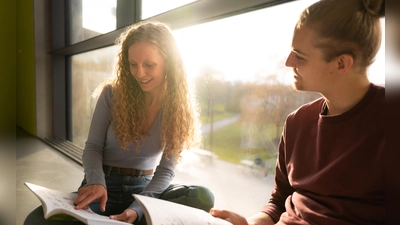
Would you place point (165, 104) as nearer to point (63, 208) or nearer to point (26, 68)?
point (63, 208)

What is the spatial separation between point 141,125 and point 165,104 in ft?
0.31

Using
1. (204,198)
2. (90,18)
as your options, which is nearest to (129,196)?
(204,198)

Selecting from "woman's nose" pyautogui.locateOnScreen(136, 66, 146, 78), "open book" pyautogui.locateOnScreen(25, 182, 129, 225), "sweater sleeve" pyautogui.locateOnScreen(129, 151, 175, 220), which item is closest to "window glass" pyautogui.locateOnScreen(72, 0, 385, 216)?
"woman's nose" pyautogui.locateOnScreen(136, 66, 146, 78)

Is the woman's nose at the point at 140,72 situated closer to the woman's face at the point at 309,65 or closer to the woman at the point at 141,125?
the woman at the point at 141,125

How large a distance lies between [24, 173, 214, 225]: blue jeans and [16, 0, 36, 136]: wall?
87.3 inches

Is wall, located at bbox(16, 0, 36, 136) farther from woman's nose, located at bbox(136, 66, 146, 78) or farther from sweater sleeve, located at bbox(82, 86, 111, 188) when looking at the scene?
woman's nose, located at bbox(136, 66, 146, 78)

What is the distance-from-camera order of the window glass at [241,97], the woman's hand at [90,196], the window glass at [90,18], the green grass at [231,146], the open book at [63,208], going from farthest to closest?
the window glass at [90,18] → the green grass at [231,146] → the window glass at [241,97] → the woman's hand at [90,196] → the open book at [63,208]

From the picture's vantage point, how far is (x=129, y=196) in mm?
963

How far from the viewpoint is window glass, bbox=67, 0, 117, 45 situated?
186 cm

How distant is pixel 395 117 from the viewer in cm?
40

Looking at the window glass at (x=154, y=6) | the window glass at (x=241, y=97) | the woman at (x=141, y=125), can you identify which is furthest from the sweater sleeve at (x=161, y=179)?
the window glass at (x=154, y=6)

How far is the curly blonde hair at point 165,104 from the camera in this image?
3.09ft

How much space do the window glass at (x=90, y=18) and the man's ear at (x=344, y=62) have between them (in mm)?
1447

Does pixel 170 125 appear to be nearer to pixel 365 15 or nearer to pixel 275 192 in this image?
pixel 275 192
